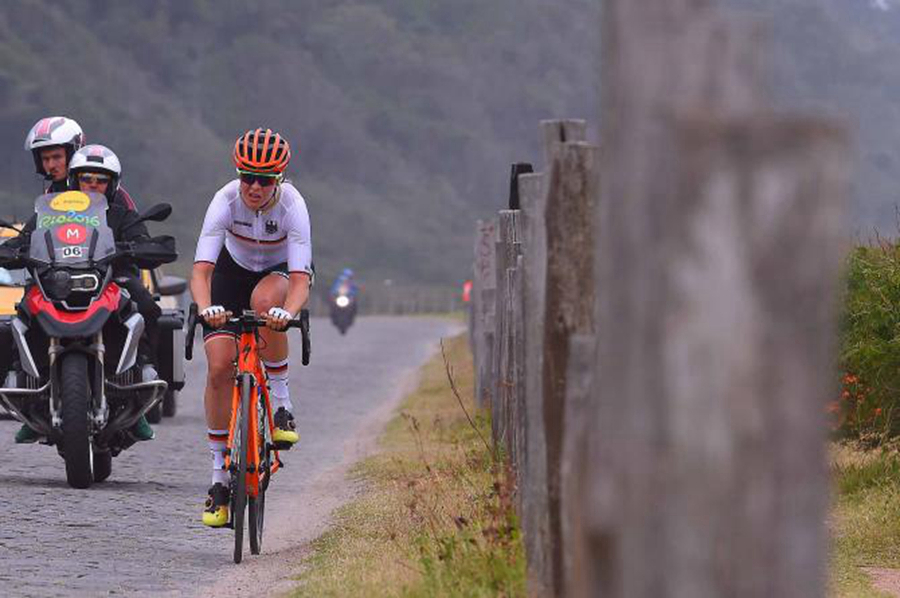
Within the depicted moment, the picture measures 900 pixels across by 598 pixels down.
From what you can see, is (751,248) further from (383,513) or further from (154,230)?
(154,230)

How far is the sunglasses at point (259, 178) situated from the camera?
970cm

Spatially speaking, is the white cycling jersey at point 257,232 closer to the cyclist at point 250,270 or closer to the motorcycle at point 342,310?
the cyclist at point 250,270

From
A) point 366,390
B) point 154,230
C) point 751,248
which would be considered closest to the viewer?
point 751,248

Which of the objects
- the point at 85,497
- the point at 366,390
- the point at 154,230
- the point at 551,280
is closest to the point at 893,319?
the point at 85,497

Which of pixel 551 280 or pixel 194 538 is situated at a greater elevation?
pixel 551 280

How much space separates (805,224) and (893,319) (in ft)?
27.5

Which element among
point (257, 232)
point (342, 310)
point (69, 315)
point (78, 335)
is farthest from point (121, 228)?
point (342, 310)

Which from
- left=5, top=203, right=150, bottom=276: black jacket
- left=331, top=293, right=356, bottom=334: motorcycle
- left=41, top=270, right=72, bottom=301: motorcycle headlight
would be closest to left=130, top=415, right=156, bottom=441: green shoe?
left=5, top=203, right=150, bottom=276: black jacket

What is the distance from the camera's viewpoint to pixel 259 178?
31.9ft

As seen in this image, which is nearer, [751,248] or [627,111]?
[751,248]

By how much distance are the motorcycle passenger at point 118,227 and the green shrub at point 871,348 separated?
3.98 meters

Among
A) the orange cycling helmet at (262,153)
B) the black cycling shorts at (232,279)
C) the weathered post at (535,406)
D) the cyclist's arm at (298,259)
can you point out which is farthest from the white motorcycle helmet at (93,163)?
the weathered post at (535,406)

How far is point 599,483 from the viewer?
3.54 m

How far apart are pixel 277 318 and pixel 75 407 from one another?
283cm
